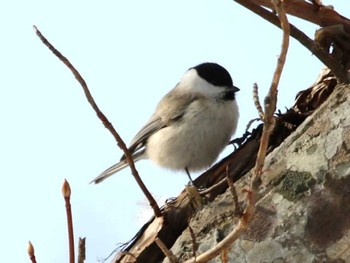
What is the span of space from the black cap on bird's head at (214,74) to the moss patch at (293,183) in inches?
67.6

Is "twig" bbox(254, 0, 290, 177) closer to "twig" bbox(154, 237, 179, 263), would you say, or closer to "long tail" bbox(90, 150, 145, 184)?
"twig" bbox(154, 237, 179, 263)

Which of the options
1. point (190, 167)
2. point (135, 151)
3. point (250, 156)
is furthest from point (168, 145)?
point (250, 156)

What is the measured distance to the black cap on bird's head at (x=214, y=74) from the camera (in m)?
3.50

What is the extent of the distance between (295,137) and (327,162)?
142 mm

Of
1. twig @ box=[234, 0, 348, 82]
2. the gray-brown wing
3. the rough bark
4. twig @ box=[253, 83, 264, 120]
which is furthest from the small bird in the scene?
twig @ box=[253, 83, 264, 120]

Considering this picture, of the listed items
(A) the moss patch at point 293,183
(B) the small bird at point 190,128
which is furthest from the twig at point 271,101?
(B) the small bird at point 190,128

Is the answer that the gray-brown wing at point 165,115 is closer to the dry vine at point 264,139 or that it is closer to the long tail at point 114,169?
the long tail at point 114,169

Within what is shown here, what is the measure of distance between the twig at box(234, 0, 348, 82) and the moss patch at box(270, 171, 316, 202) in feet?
1.38

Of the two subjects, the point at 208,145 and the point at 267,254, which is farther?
the point at 208,145

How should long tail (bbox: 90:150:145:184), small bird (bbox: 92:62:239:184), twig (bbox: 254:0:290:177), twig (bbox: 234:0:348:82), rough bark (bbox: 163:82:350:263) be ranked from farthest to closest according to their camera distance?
long tail (bbox: 90:150:145:184) < small bird (bbox: 92:62:239:184) < twig (bbox: 234:0:348:82) < rough bark (bbox: 163:82:350:263) < twig (bbox: 254:0:290:177)

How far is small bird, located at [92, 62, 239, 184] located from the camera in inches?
123

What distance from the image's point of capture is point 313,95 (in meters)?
2.25

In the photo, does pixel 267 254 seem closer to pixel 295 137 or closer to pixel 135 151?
pixel 295 137

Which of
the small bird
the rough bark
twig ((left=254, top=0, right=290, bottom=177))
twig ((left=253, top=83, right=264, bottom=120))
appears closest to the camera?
twig ((left=254, top=0, right=290, bottom=177))
